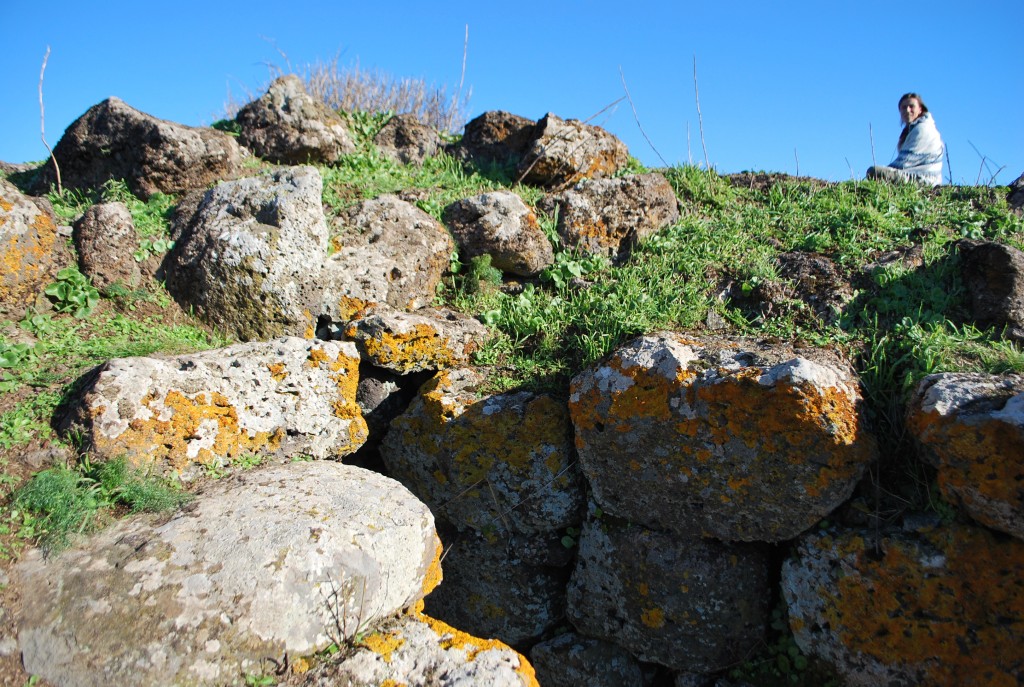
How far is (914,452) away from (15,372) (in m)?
4.98

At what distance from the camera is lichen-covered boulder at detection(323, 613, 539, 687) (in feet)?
10.3

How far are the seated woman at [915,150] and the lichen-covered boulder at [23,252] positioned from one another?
728cm

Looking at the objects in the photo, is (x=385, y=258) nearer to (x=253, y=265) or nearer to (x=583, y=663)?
(x=253, y=265)

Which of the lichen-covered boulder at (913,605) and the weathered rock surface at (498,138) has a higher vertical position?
the weathered rock surface at (498,138)

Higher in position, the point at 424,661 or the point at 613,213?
the point at 613,213

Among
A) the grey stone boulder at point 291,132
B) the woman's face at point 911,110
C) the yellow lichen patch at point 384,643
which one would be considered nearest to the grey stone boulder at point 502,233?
the grey stone boulder at point 291,132

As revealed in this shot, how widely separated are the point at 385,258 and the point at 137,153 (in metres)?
2.35

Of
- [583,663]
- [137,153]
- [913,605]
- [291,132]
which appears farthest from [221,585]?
[291,132]

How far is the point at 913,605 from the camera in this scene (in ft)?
11.2

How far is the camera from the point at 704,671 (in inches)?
158

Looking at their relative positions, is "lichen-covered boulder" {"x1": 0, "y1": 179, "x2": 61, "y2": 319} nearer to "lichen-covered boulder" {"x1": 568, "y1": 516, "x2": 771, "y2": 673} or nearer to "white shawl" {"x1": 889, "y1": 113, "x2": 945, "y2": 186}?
"lichen-covered boulder" {"x1": 568, "y1": 516, "x2": 771, "y2": 673}

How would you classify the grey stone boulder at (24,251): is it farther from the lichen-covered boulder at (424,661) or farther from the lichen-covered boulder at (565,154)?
the lichen-covered boulder at (565,154)

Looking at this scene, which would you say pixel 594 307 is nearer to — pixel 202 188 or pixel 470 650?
pixel 470 650

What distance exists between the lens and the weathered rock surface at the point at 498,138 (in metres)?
7.29
